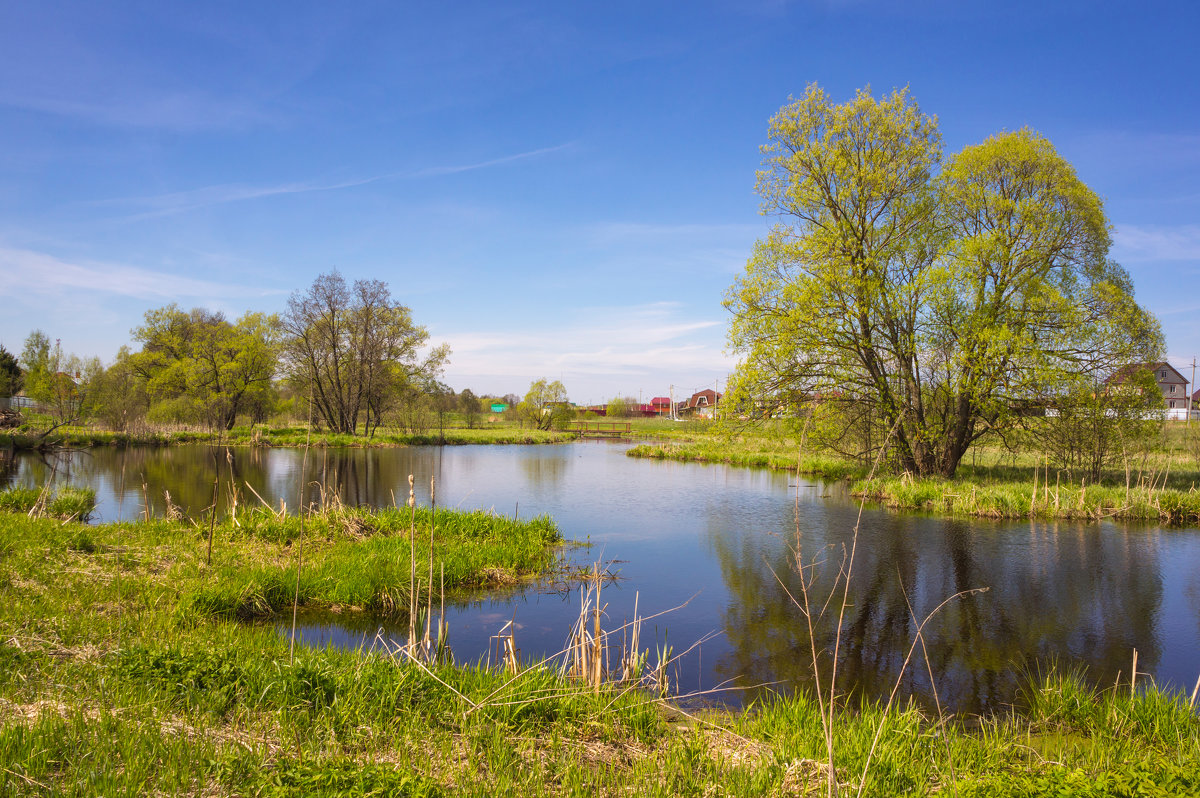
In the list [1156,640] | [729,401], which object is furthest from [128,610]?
[729,401]

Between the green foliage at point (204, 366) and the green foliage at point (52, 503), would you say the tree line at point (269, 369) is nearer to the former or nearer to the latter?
the green foliage at point (204, 366)

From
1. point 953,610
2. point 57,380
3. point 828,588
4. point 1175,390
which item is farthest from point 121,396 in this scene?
point 1175,390

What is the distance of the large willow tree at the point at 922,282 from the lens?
63.6ft

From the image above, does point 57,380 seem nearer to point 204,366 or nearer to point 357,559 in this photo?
point 204,366

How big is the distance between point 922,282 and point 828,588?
12.5 metres

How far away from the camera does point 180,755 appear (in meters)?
3.69

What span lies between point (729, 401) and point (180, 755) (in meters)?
17.9

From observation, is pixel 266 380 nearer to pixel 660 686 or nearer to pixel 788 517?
pixel 788 517

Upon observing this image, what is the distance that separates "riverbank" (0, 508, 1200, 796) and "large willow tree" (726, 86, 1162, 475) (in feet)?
47.8

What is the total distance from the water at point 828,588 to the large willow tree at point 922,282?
4418 mm

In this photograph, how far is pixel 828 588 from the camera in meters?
10.5

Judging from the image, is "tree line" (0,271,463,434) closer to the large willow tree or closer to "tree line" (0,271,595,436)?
"tree line" (0,271,595,436)

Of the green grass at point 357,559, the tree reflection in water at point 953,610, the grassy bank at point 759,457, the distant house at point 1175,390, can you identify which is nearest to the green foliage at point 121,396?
the grassy bank at point 759,457

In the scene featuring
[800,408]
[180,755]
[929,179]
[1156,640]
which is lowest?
[1156,640]
